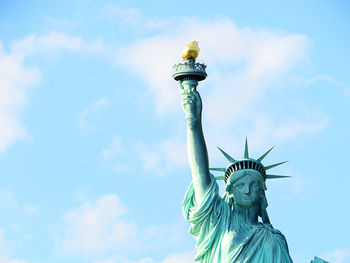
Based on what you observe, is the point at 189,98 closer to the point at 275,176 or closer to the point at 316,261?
the point at 275,176

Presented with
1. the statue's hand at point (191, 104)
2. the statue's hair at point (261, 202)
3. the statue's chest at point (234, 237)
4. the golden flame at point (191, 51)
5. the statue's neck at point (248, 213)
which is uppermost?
the golden flame at point (191, 51)

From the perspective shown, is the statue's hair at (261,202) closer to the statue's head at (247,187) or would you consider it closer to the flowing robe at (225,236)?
the statue's head at (247,187)

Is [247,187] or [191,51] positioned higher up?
[191,51]

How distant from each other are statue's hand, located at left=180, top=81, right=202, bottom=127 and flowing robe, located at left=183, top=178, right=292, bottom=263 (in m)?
1.14

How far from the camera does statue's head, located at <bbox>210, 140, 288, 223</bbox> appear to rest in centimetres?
2252

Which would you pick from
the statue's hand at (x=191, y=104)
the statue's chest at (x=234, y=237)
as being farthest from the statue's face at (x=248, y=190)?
the statue's hand at (x=191, y=104)

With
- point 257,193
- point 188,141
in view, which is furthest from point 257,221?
point 188,141

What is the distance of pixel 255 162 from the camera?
74.3 feet

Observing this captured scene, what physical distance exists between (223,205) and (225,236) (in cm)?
60

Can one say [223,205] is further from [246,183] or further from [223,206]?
[246,183]

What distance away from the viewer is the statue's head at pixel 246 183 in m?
22.5

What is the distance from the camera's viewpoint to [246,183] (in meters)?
22.5

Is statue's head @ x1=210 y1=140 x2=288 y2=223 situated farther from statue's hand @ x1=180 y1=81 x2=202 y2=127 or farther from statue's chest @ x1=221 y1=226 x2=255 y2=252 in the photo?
statue's hand @ x1=180 y1=81 x2=202 y2=127

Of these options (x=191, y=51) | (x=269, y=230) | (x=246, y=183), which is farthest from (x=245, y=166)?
(x=191, y=51)
